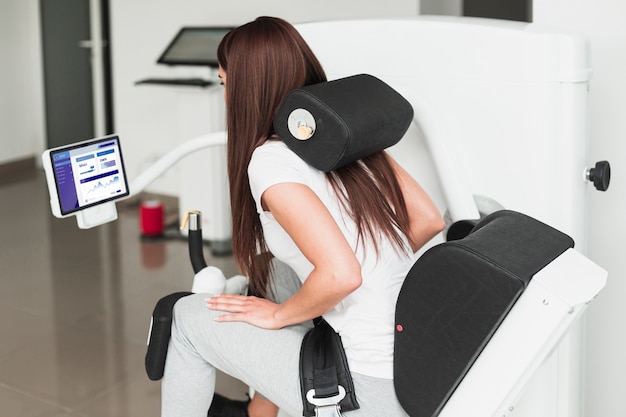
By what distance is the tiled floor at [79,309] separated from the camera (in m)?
3.00

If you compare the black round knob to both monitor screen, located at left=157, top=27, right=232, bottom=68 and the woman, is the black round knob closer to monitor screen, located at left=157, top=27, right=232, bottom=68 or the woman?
the woman

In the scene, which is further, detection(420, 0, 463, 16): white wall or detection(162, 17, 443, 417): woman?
detection(420, 0, 463, 16): white wall

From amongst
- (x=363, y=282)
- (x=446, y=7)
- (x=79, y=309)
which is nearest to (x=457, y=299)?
(x=363, y=282)

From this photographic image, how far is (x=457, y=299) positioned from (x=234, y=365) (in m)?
0.54

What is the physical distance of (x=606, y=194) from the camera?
2.17 metres

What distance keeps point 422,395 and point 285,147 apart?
0.54 metres

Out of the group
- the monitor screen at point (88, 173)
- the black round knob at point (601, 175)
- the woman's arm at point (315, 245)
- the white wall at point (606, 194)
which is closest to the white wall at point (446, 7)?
the white wall at point (606, 194)

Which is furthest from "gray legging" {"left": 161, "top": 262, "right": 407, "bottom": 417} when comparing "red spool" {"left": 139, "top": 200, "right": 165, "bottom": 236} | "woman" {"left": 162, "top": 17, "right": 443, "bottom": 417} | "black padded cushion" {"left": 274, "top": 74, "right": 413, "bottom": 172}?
"red spool" {"left": 139, "top": 200, "right": 165, "bottom": 236}

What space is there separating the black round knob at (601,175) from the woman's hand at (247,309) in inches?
29.7

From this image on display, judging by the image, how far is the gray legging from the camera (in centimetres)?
174

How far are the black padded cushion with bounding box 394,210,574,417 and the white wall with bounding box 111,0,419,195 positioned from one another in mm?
3752

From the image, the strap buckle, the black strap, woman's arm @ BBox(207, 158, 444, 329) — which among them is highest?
woman's arm @ BBox(207, 158, 444, 329)

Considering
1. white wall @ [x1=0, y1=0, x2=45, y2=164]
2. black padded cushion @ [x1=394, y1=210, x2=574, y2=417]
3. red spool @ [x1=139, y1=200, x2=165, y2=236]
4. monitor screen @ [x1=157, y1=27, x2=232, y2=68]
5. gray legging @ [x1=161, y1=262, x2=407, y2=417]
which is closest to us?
black padded cushion @ [x1=394, y1=210, x2=574, y2=417]

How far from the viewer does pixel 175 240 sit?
496cm
